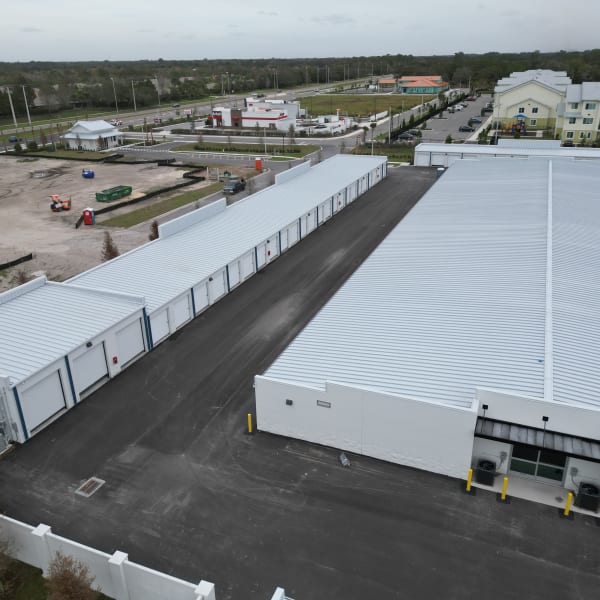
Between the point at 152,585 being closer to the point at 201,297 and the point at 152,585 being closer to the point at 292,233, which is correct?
the point at 201,297

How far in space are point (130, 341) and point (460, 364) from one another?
1517cm

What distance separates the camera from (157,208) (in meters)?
52.6

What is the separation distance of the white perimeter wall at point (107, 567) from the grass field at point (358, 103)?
119757mm

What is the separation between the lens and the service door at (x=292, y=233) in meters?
40.6

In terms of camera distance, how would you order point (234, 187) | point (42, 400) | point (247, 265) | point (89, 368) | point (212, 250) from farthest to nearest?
point (234, 187), point (247, 265), point (212, 250), point (89, 368), point (42, 400)

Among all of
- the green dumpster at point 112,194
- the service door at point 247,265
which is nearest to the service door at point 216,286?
the service door at point 247,265

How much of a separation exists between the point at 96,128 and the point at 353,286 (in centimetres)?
7492

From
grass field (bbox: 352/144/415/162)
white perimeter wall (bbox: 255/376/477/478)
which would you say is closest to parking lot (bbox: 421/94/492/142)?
grass field (bbox: 352/144/415/162)

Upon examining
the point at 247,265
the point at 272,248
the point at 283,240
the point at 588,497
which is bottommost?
the point at 588,497

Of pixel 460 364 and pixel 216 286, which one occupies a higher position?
pixel 460 364

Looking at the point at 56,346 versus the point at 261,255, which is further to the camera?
the point at 261,255

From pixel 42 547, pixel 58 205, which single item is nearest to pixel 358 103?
pixel 58 205

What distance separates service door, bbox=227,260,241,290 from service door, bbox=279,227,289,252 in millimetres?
6284

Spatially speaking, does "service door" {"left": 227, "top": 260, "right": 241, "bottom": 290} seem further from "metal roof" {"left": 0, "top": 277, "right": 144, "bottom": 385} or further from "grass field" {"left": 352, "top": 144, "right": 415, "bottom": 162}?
"grass field" {"left": 352, "top": 144, "right": 415, "bottom": 162}
